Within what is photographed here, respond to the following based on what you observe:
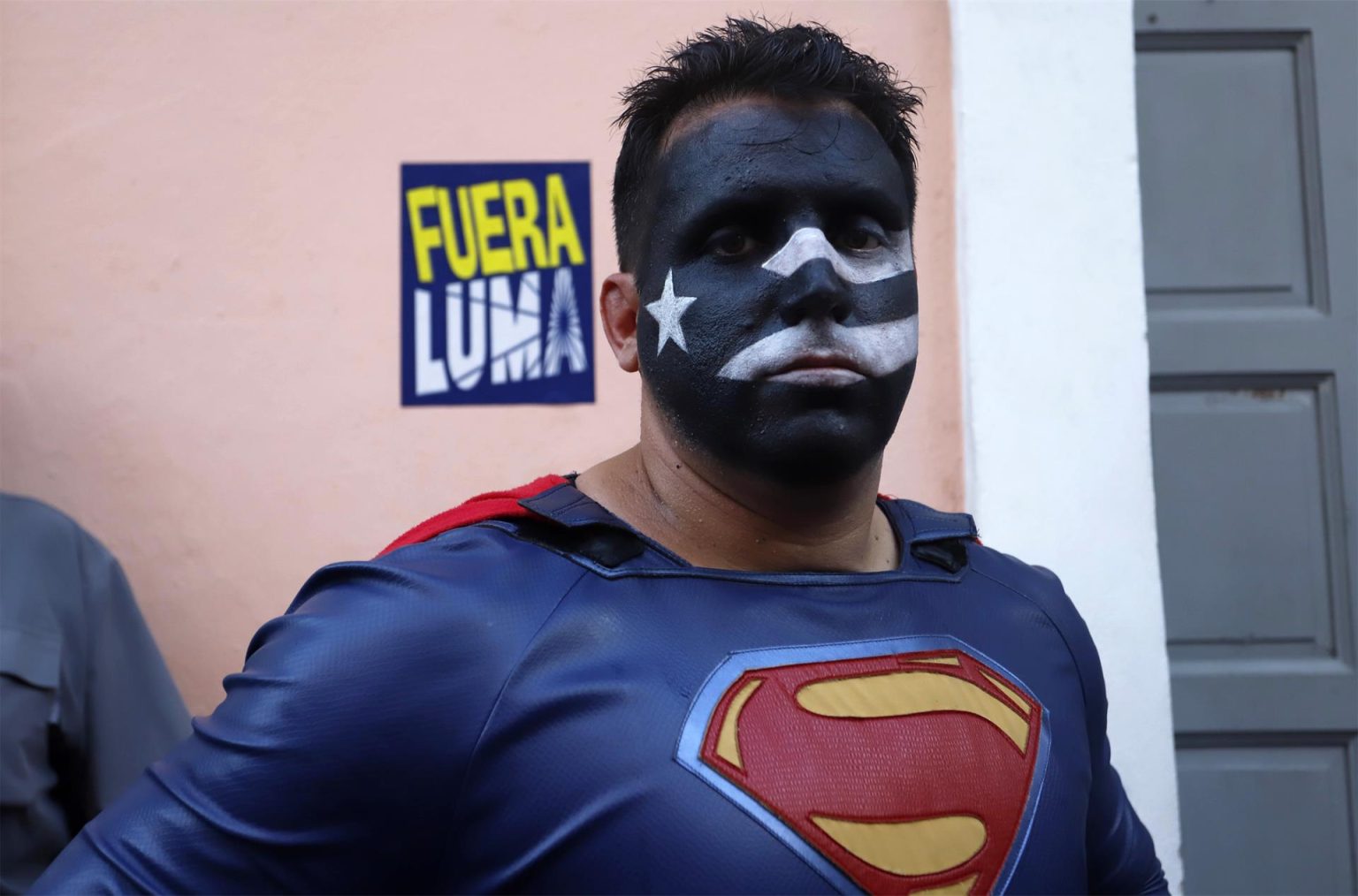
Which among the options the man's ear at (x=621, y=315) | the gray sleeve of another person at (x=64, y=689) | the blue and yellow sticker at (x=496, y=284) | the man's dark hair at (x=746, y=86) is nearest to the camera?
the man's dark hair at (x=746, y=86)

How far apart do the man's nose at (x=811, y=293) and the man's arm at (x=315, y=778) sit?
1.73 ft

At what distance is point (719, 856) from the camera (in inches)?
47.9

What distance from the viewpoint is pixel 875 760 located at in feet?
4.28

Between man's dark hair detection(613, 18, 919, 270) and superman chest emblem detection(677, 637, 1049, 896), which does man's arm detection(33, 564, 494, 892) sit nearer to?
superman chest emblem detection(677, 637, 1049, 896)

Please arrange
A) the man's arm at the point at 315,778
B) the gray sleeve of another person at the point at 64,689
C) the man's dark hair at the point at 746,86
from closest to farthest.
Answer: the man's arm at the point at 315,778, the man's dark hair at the point at 746,86, the gray sleeve of another person at the point at 64,689

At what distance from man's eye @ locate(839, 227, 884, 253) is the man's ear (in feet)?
0.97

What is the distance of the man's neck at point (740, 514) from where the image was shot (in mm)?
1506

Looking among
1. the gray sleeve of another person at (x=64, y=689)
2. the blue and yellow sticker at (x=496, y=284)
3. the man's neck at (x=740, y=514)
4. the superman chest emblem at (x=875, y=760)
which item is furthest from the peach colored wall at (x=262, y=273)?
the superman chest emblem at (x=875, y=760)

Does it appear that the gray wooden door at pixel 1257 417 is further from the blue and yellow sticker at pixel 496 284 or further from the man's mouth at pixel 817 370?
the man's mouth at pixel 817 370

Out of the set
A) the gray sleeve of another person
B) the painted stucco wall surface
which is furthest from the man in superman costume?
the gray sleeve of another person

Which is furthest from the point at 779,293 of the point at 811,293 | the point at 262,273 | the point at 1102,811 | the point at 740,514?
the point at 262,273

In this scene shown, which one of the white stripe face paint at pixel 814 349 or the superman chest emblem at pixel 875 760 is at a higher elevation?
the white stripe face paint at pixel 814 349

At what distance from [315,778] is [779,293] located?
74cm

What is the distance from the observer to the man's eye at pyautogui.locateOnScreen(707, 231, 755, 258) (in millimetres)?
1502
